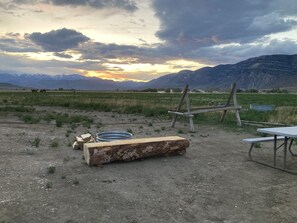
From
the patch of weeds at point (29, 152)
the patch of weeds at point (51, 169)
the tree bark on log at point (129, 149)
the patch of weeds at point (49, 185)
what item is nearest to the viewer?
the patch of weeds at point (49, 185)

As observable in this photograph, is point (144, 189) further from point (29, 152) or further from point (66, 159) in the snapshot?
point (29, 152)

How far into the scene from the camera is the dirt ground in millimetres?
5074

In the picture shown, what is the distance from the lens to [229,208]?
543 cm

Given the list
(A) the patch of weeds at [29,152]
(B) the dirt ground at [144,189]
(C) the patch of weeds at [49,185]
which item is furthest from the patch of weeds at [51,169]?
(A) the patch of weeds at [29,152]

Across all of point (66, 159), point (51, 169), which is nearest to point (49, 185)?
point (51, 169)

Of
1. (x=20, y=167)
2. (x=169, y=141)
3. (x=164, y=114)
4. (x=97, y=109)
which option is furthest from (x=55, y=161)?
(x=97, y=109)

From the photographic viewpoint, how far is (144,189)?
6227mm

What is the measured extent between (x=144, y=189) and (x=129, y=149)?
5.87 ft

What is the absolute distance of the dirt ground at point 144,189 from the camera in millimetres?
5074

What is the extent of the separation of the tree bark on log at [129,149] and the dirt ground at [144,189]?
17cm

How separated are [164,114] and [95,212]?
15.8 metres

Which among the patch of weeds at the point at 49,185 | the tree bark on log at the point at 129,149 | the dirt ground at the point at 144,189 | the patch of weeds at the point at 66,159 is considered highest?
the tree bark on log at the point at 129,149

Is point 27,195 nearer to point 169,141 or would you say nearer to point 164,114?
point 169,141

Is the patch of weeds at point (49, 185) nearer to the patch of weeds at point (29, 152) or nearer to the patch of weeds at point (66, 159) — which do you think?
the patch of weeds at point (66, 159)
